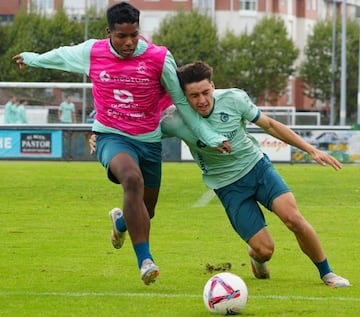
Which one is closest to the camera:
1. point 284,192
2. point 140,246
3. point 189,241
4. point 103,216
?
point 140,246

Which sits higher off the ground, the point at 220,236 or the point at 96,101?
the point at 96,101

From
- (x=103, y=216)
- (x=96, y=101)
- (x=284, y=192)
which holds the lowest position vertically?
(x=103, y=216)

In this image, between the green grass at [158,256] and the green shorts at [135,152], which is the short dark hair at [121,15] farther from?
the green grass at [158,256]

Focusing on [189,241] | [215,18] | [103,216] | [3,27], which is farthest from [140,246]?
[215,18]

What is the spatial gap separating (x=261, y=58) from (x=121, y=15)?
238 feet

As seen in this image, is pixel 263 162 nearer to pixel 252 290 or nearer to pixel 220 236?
pixel 252 290

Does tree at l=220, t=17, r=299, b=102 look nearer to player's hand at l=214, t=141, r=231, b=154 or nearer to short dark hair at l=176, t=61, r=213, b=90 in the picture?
short dark hair at l=176, t=61, r=213, b=90

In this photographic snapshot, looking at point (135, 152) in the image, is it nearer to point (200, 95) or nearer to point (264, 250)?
point (200, 95)

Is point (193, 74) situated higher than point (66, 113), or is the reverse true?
point (193, 74)

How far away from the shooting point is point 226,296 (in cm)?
882

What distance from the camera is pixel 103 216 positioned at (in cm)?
1800

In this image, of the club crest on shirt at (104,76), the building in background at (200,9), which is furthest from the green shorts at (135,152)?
the building in background at (200,9)

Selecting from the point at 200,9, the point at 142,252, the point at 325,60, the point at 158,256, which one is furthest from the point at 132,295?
the point at 200,9

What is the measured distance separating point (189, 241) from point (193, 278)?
11.5 ft
